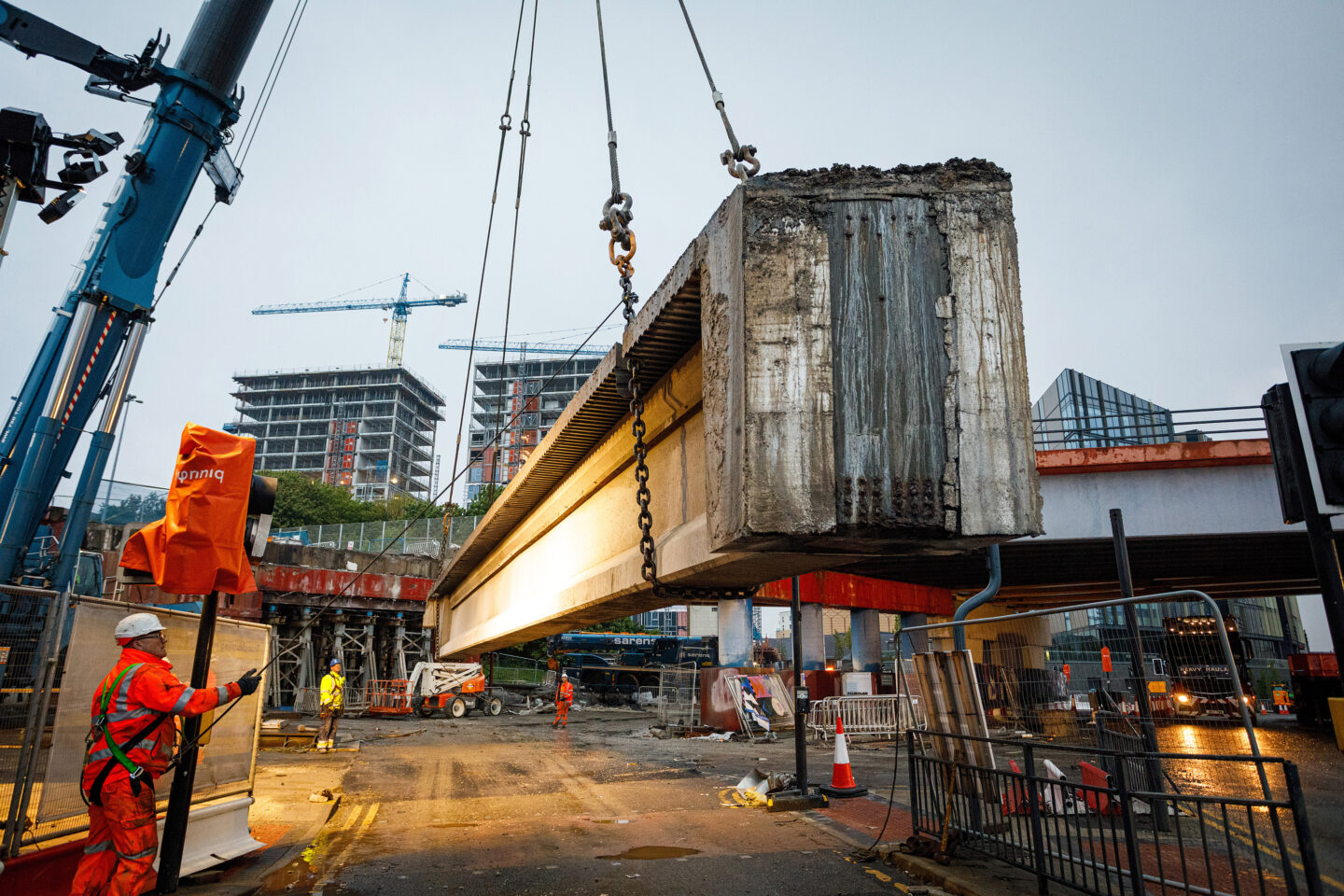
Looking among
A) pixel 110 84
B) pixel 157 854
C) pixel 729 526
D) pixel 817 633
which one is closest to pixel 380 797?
pixel 157 854

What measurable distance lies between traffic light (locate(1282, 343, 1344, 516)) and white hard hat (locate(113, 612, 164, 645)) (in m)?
7.52

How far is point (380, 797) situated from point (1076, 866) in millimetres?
9241

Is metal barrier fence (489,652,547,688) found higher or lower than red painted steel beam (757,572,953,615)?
lower

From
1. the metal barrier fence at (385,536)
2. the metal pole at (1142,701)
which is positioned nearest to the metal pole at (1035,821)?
the metal pole at (1142,701)

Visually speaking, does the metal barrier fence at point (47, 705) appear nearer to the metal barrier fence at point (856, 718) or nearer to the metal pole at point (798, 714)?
the metal pole at point (798, 714)

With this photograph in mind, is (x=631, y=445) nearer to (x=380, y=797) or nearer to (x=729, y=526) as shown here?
(x=729, y=526)

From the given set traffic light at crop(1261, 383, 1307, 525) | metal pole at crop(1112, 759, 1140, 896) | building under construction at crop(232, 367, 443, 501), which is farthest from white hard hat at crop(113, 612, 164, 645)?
building under construction at crop(232, 367, 443, 501)

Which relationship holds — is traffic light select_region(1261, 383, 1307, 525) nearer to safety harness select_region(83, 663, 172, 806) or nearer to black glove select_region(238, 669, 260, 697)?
black glove select_region(238, 669, 260, 697)

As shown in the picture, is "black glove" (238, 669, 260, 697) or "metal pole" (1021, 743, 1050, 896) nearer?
"black glove" (238, 669, 260, 697)

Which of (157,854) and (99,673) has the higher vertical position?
(99,673)

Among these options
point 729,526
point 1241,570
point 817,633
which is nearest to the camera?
point 729,526

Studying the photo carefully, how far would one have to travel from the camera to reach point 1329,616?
5.50 m

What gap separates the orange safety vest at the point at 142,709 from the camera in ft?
15.7

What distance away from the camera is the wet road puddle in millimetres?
7480
